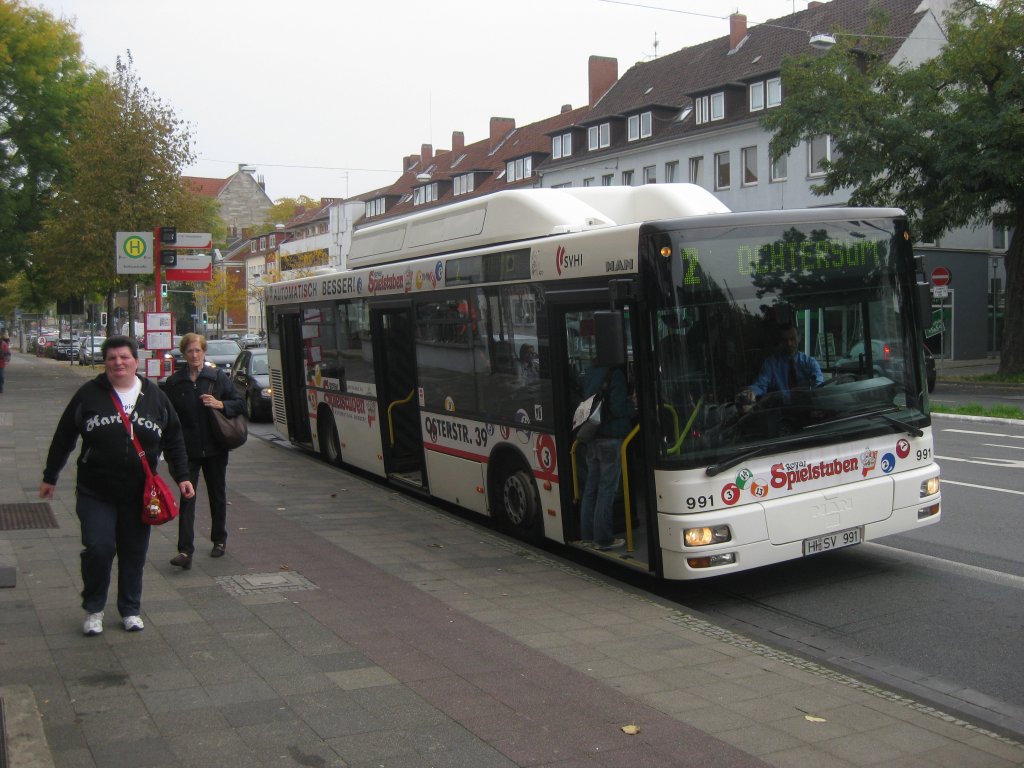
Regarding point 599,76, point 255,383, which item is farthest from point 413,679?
point 599,76

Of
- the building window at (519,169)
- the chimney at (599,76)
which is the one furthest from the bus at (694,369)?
the building window at (519,169)

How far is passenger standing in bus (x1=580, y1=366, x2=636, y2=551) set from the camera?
7914 mm

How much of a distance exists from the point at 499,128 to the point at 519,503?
226 ft

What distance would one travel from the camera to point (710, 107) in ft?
159

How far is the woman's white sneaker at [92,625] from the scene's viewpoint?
243 inches

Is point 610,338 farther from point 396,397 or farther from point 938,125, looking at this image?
point 938,125

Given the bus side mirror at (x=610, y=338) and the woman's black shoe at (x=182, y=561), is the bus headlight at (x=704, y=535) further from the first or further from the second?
the woman's black shoe at (x=182, y=561)

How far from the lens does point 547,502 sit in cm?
882

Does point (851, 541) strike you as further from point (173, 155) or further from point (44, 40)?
point (44, 40)

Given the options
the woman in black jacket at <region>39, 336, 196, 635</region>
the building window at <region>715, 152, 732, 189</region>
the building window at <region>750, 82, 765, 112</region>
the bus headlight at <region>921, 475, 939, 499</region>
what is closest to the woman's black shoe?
the woman in black jacket at <region>39, 336, 196, 635</region>

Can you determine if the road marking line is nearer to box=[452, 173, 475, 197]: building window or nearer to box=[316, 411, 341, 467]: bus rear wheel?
box=[316, 411, 341, 467]: bus rear wheel

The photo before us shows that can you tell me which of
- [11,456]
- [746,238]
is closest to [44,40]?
[11,456]

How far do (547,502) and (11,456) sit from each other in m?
9.88

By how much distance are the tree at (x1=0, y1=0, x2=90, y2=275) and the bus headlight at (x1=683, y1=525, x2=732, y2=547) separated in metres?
Result: 33.1
